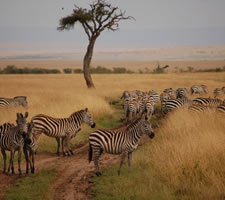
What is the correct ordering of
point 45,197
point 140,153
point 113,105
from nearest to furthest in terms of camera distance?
point 45,197 → point 140,153 → point 113,105

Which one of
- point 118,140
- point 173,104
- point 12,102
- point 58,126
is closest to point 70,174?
point 118,140

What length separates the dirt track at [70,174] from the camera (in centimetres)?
731

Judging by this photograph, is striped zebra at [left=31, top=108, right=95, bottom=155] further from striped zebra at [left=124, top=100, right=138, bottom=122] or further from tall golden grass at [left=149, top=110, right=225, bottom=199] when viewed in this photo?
striped zebra at [left=124, top=100, right=138, bottom=122]

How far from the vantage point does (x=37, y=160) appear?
10.4 meters

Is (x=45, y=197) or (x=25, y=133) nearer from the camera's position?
(x=45, y=197)

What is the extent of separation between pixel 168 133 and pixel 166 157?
3.29 metres

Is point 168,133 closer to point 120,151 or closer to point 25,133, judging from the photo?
point 120,151

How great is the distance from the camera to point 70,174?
342 inches

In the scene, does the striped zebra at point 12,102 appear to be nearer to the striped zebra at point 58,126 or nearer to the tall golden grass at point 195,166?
the striped zebra at point 58,126

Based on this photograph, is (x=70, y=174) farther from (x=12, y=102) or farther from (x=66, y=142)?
(x=12, y=102)

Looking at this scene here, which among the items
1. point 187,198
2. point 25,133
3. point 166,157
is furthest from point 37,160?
point 187,198

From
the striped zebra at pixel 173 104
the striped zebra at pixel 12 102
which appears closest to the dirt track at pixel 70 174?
the striped zebra at pixel 173 104

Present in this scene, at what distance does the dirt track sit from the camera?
7.31 meters

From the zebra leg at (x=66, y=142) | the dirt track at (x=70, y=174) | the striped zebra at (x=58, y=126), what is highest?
the striped zebra at (x=58, y=126)
